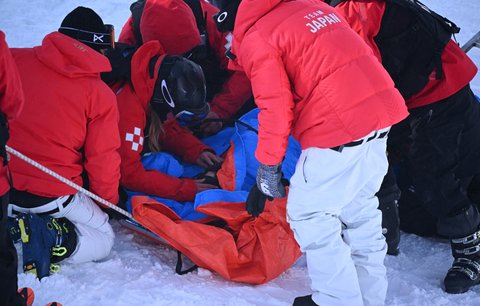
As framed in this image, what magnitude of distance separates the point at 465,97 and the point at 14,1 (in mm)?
6323

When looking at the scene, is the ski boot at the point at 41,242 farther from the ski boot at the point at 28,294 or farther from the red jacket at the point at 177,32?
the red jacket at the point at 177,32

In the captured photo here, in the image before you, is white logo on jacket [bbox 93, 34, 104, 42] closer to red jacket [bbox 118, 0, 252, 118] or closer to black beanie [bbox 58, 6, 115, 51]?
black beanie [bbox 58, 6, 115, 51]

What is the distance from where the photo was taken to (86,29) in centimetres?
299

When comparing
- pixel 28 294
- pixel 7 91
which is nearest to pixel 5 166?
pixel 7 91

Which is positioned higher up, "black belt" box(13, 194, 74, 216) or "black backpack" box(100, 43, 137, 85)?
"black backpack" box(100, 43, 137, 85)

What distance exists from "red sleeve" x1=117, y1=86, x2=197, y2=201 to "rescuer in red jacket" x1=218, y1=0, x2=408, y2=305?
0.88 m

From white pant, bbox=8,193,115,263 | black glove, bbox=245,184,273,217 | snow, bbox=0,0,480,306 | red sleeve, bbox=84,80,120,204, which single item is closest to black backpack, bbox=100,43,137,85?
red sleeve, bbox=84,80,120,204

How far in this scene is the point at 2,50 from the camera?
1.73 meters

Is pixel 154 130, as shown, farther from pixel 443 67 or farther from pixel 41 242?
pixel 443 67

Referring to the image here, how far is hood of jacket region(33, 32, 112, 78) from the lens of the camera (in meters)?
2.40

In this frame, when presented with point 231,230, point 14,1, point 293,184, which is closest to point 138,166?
point 231,230

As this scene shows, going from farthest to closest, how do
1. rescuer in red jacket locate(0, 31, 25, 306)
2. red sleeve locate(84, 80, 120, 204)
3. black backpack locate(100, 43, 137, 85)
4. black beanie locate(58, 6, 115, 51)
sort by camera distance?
1. black backpack locate(100, 43, 137, 85)
2. black beanie locate(58, 6, 115, 51)
3. red sleeve locate(84, 80, 120, 204)
4. rescuer in red jacket locate(0, 31, 25, 306)

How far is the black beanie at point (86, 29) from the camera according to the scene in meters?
2.97

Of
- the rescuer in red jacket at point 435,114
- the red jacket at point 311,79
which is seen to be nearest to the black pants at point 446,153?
the rescuer in red jacket at point 435,114
